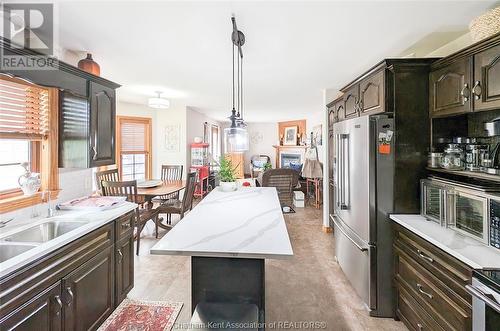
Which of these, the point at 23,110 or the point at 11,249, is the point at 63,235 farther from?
the point at 23,110

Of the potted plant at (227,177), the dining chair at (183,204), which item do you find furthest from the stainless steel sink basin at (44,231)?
the dining chair at (183,204)

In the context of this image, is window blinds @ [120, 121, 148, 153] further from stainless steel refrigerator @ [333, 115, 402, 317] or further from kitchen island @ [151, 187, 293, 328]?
stainless steel refrigerator @ [333, 115, 402, 317]

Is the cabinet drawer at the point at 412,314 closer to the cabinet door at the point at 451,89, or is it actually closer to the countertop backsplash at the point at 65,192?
the cabinet door at the point at 451,89

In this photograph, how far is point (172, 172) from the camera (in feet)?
17.2

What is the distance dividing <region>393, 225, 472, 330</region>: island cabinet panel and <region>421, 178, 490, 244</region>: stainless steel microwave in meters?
0.26

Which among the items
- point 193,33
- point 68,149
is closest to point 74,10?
point 193,33

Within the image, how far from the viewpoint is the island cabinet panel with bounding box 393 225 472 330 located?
4.60ft

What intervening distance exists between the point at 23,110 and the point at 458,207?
334 cm

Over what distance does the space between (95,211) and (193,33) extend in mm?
1769

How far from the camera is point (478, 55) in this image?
5.27 feet

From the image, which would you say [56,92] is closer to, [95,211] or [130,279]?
[95,211]

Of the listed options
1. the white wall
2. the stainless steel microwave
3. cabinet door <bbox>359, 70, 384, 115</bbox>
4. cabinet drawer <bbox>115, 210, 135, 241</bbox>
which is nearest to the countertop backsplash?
cabinet drawer <bbox>115, 210, 135, 241</bbox>

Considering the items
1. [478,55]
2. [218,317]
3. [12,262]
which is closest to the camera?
[12,262]

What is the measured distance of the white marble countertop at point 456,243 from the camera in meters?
1.32
